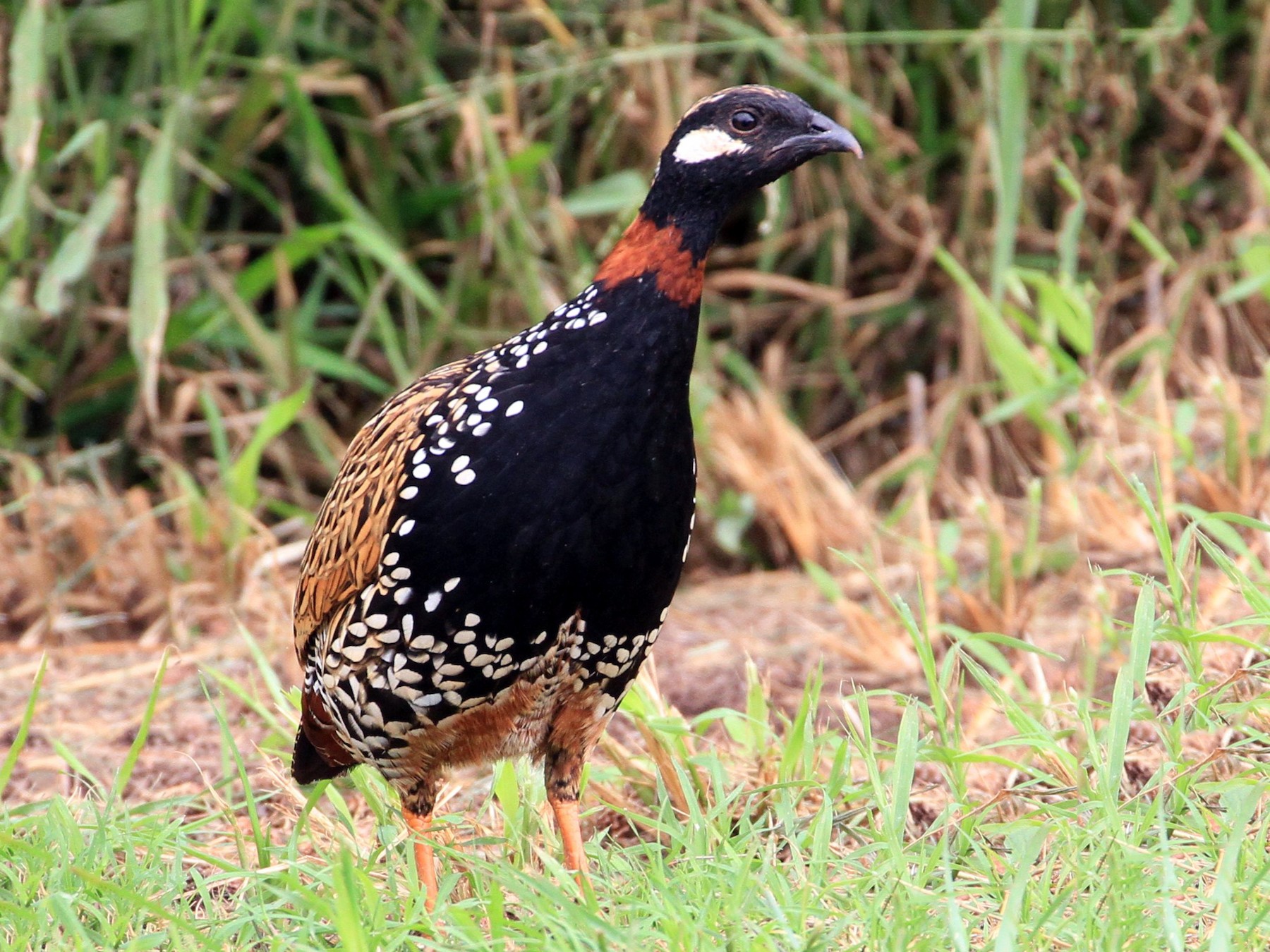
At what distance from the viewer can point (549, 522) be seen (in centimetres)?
286

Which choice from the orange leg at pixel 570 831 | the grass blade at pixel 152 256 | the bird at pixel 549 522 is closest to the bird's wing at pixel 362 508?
the bird at pixel 549 522

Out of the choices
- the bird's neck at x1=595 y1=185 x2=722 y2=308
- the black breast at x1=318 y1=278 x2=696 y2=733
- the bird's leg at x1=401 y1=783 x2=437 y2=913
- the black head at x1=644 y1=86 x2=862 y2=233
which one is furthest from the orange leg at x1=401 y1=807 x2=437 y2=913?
the black head at x1=644 y1=86 x2=862 y2=233

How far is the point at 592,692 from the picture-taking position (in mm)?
3066

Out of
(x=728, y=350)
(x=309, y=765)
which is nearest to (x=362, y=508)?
(x=309, y=765)

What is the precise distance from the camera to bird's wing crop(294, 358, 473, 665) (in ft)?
10.1

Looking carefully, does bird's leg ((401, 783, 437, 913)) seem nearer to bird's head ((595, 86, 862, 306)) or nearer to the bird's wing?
the bird's wing

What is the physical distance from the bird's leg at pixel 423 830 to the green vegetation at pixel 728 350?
0.08 meters

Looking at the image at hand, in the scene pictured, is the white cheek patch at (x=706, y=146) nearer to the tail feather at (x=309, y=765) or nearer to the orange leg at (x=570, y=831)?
the orange leg at (x=570, y=831)

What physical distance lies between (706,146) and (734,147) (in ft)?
0.18

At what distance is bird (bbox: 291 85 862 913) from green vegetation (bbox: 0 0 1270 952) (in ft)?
0.81

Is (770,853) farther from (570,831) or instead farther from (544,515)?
(544,515)

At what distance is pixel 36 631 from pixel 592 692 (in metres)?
2.54

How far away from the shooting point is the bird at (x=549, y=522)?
114 inches

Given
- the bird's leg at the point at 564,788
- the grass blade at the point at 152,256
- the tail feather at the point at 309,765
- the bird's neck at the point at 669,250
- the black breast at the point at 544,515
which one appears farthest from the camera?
the grass blade at the point at 152,256
